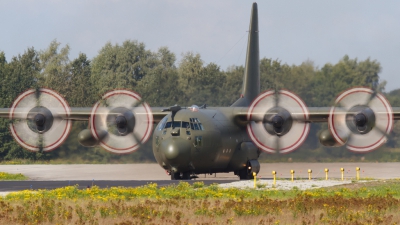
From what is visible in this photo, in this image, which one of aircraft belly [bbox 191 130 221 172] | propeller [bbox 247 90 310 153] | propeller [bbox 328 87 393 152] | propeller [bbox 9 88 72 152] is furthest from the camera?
propeller [bbox 9 88 72 152]

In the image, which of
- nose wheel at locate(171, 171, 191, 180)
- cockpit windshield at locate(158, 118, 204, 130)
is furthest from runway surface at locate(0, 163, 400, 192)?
cockpit windshield at locate(158, 118, 204, 130)

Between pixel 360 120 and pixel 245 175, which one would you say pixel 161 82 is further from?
pixel 360 120

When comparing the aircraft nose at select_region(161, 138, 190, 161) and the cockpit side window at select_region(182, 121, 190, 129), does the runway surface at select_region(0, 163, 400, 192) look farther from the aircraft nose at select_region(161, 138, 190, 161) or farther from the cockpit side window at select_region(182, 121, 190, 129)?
the aircraft nose at select_region(161, 138, 190, 161)

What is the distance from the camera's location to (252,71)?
40.7 meters

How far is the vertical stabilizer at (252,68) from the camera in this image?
4009 cm

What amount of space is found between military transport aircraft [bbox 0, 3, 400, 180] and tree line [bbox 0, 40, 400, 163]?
23.1ft

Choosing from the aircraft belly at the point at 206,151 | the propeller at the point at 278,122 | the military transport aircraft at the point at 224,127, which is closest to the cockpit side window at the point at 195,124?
the military transport aircraft at the point at 224,127

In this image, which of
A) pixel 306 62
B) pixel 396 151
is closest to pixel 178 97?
pixel 306 62

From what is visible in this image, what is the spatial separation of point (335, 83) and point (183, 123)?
2648 centimetres

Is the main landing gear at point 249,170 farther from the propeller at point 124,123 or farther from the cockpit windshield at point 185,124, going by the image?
the propeller at point 124,123

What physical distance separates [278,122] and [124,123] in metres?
8.01

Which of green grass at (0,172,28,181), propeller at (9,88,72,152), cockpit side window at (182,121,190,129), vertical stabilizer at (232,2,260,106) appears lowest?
green grass at (0,172,28,181)

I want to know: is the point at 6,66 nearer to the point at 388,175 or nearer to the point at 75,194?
the point at 388,175

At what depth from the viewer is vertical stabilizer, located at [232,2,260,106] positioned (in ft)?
132
